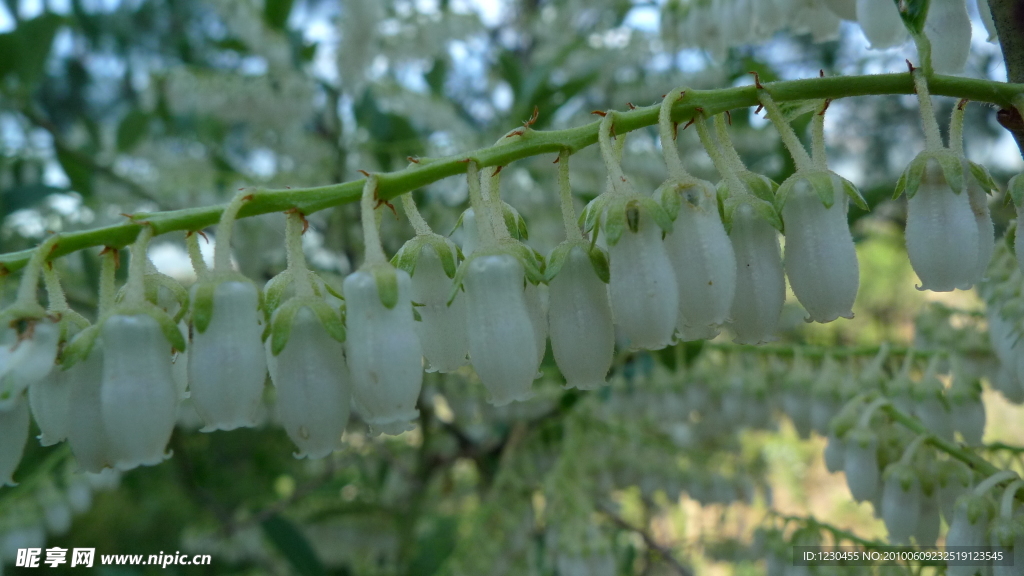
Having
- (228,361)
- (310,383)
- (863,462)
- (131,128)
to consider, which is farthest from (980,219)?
(131,128)

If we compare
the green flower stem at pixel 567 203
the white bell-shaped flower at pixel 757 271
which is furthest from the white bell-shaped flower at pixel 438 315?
the white bell-shaped flower at pixel 757 271

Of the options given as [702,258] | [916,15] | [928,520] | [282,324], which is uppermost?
[916,15]

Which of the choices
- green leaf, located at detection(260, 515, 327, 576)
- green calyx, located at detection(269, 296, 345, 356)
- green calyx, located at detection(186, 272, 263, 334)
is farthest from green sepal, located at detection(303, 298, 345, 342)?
green leaf, located at detection(260, 515, 327, 576)

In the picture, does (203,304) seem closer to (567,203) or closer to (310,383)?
(310,383)

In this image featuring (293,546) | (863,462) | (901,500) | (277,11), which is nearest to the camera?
(901,500)

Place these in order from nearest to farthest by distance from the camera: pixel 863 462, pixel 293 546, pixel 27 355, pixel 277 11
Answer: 1. pixel 27 355
2. pixel 863 462
3. pixel 293 546
4. pixel 277 11

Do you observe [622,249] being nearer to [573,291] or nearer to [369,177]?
[573,291]
